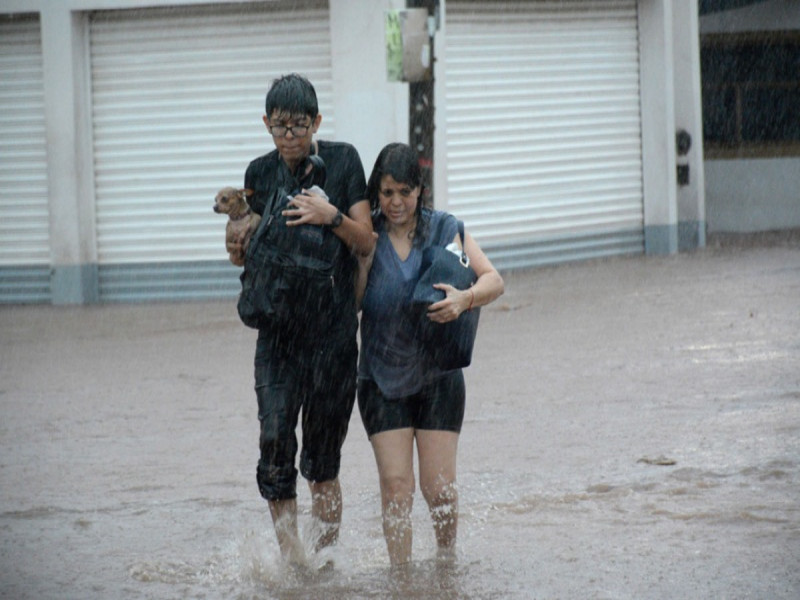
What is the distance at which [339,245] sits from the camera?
5117 millimetres

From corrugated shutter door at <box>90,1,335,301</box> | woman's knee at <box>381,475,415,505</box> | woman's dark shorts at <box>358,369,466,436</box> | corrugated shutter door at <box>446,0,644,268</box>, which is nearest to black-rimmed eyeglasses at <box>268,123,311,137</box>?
woman's dark shorts at <box>358,369,466,436</box>

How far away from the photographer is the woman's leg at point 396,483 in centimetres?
516

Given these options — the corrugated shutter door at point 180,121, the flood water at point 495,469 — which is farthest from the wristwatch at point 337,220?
the corrugated shutter door at point 180,121

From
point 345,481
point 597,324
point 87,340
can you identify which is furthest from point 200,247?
point 345,481

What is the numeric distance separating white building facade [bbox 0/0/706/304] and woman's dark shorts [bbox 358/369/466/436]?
9.35 metres

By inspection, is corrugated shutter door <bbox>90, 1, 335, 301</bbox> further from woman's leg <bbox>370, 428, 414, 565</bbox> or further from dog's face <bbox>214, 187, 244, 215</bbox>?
woman's leg <bbox>370, 428, 414, 565</bbox>

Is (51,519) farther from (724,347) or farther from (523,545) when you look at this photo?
(724,347)

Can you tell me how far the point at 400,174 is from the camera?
511 cm

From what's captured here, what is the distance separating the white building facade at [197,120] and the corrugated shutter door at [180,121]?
0.05 feet

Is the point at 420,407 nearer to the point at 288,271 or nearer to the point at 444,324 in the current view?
the point at 444,324

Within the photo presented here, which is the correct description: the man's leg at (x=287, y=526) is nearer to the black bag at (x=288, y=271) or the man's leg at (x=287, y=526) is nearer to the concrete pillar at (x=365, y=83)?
the black bag at (x=288, y=271)

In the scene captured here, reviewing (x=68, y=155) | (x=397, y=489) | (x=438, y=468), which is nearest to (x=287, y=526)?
(x=397, y=489)

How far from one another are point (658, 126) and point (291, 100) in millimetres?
12999

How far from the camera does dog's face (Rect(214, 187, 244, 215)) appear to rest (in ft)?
16.5
